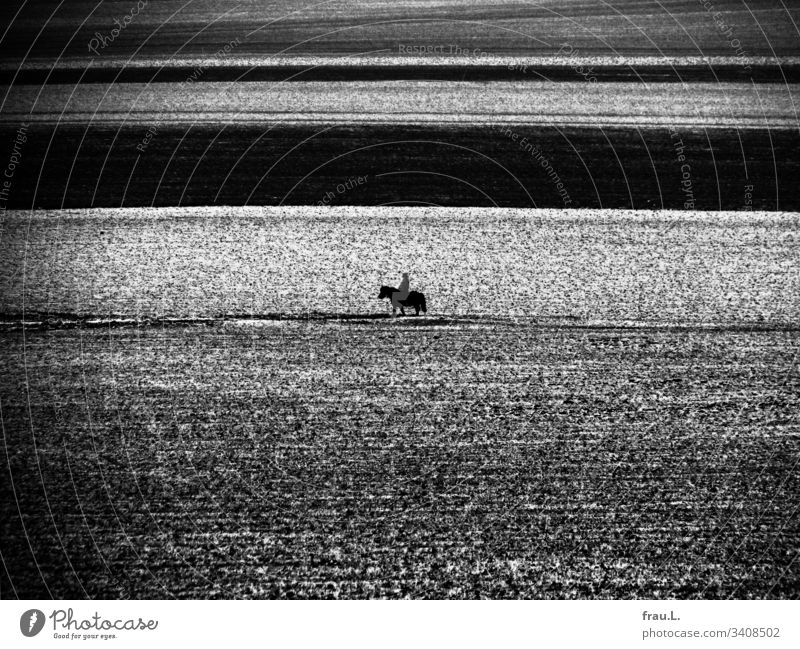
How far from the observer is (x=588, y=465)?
3.52 metres

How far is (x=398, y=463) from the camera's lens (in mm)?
3553

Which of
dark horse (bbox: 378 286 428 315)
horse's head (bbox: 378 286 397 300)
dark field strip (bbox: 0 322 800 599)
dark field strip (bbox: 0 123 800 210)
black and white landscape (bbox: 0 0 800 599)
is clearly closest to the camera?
dark field strip (bbox: 0 322 800 599)

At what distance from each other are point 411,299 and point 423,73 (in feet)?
21.2

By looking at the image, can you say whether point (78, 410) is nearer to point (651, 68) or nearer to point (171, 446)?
point (171, 446)

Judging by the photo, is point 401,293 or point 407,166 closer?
point 401,293

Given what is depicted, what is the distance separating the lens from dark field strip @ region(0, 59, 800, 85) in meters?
10.6

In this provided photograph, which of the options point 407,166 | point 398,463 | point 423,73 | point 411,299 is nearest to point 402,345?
point 411,299

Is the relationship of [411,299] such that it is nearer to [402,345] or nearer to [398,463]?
[402,345]

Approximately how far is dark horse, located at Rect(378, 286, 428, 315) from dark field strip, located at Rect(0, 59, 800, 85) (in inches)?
235

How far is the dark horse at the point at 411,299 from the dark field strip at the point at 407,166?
5.98 feet

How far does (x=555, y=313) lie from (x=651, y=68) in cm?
743

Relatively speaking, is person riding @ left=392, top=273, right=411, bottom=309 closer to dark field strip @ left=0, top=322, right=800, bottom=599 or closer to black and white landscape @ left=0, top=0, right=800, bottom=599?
black and white landscape @ left=0, top=0, right=800, bottom=599

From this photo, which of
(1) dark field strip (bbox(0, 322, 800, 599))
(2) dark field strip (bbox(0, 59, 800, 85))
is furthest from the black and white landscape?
(2) dark field strip (bbox(0, 59, 800, 85))

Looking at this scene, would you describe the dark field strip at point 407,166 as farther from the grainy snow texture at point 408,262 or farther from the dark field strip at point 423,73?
the dark field strip at point 423,73
